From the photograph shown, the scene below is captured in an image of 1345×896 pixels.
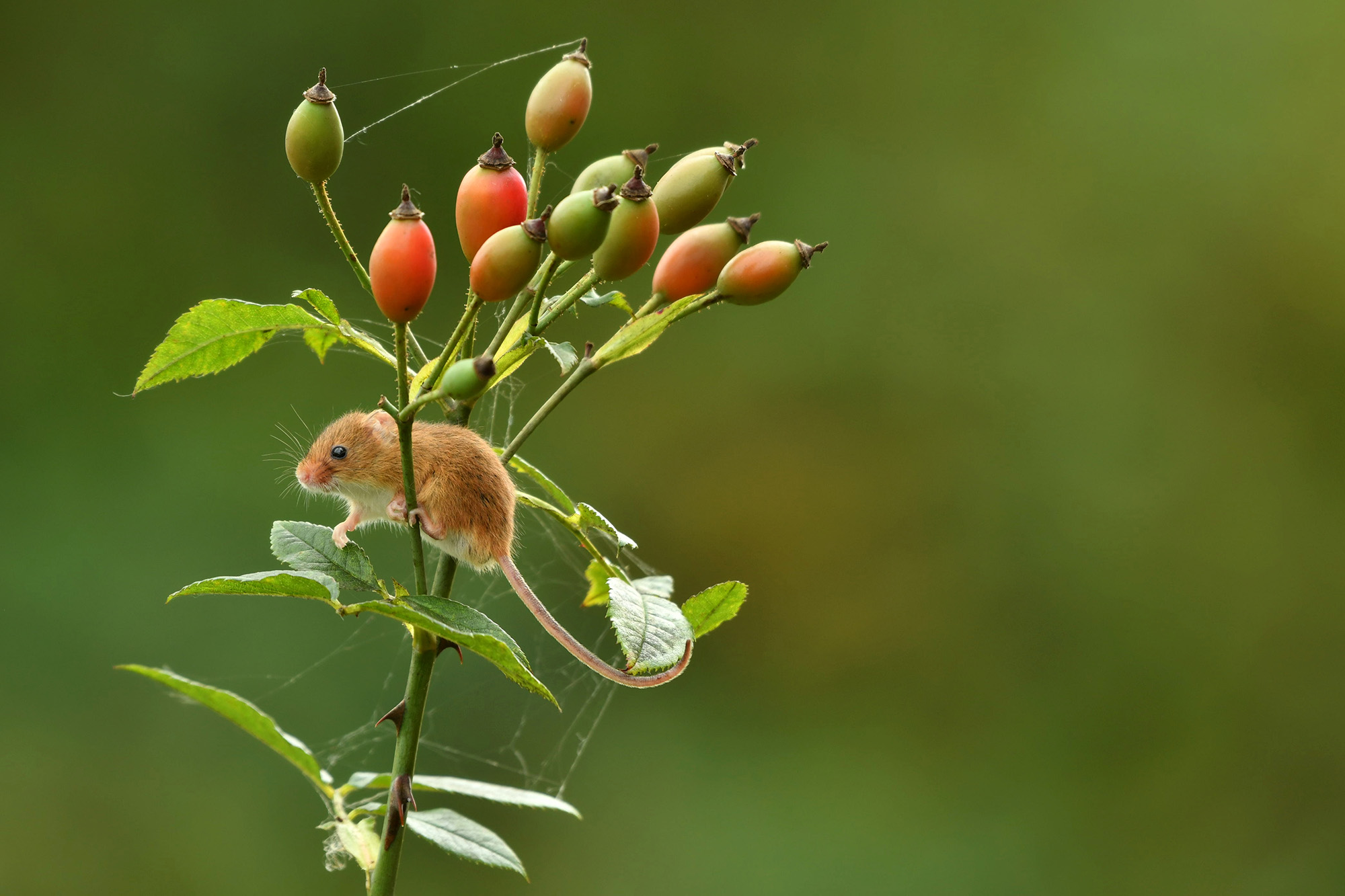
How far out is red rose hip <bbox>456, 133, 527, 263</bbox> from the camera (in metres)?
0.54

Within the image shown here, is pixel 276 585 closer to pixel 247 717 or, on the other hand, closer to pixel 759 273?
pixel 247 717

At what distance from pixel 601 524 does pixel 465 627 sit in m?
0.15

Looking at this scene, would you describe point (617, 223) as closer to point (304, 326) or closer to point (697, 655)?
point (304, 326)

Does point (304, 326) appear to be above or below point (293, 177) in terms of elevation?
above

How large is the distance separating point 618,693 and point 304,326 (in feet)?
5.74

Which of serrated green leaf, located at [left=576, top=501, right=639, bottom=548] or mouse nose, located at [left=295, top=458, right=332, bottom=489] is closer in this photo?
serrated green leaf, located at [left=576, top=501, right=639, bottom=548]

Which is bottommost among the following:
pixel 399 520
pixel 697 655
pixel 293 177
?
pixel 697 655

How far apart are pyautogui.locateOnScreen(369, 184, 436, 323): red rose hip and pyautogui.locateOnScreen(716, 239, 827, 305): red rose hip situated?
6.0 inches

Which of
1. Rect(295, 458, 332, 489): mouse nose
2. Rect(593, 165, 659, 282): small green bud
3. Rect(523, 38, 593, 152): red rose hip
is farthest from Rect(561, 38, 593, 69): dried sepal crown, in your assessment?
Rect(295, 458, 332, 489): mouse nose

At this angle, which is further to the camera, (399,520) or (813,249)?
(399,520)

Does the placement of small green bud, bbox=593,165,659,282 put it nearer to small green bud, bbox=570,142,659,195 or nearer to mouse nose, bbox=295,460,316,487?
small green bud, bbox=570,142,659,195

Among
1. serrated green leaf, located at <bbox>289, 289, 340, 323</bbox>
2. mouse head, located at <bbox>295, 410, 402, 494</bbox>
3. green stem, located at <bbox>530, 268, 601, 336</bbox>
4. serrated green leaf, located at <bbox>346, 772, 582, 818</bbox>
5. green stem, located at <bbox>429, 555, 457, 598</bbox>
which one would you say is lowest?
serrated green leaf, located at <bbox>346, 772, 582, 818</bbox>

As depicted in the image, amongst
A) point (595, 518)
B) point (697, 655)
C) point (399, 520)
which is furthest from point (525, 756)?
point (595, 518)

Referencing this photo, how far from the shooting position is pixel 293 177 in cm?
215
